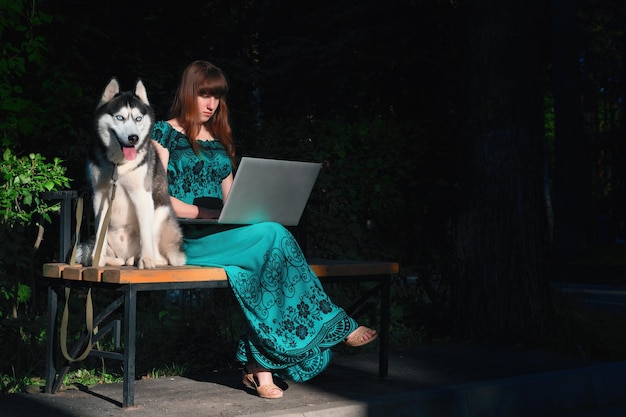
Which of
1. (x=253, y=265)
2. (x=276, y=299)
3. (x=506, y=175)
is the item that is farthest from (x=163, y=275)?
(x=506, y=175)

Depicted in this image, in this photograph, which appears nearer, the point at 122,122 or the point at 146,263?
the point at 122,122

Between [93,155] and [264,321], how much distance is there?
4.38 feet

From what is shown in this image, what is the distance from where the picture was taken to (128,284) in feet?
16.9

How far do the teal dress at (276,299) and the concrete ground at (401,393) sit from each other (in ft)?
0.77

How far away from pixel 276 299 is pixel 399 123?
154 inches

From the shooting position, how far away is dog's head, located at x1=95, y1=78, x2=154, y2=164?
5195 millimetres

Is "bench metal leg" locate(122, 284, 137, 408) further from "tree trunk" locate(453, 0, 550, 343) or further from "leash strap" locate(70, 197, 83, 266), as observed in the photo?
"tree trunk" locate(453, 0, 550, 343)

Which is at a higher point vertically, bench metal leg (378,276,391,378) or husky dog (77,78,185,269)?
husky dog (77,78,185,269)

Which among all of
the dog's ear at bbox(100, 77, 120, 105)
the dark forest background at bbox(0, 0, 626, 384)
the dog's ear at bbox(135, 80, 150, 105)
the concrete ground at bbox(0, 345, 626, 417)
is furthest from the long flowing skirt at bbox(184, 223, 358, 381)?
the dark forest background at bbox(0, 0, 626, 384)

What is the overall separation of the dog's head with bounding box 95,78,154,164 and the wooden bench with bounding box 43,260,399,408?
64 centimetres

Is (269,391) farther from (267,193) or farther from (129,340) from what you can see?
(267,193)

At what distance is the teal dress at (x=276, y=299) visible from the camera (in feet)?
18.3

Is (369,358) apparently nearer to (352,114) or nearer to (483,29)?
(483,29)

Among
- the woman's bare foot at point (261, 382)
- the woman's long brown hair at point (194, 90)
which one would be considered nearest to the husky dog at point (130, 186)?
the woman's long brown hair at point (194, 90)
